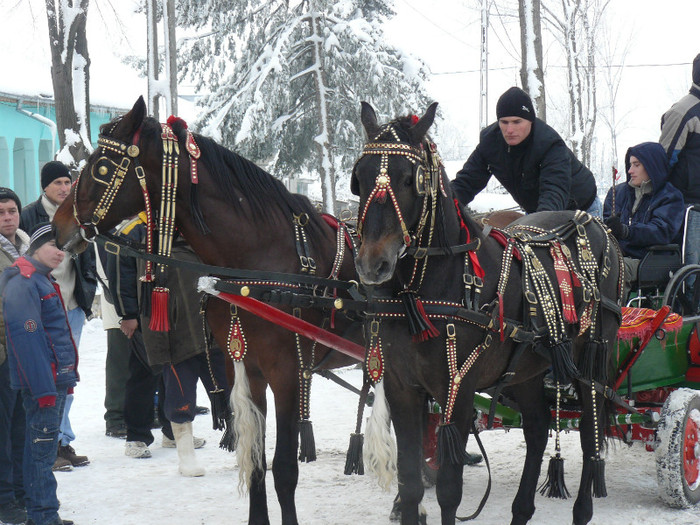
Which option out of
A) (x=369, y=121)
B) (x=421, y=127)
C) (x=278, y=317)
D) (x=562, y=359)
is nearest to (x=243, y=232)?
(x=278, y=317)

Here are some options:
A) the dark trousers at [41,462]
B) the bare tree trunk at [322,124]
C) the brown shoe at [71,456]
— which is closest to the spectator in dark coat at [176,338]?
the brown shoe at [71,456]

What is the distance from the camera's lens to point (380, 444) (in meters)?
4.30

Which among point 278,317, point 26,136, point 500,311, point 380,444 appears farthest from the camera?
point 26,136

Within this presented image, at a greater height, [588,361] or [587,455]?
[588,361]

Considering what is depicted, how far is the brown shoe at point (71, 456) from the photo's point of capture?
20.1 feet

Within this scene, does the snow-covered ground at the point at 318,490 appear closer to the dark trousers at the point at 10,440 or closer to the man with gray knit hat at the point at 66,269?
the man with gray knit hat at the point at 66,269

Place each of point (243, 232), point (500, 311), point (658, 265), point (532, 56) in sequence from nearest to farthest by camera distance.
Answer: point (500, 311) < point (243, 232) < point (658, 265) < point (532, 56)

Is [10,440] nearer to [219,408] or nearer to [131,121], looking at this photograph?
[219,408]

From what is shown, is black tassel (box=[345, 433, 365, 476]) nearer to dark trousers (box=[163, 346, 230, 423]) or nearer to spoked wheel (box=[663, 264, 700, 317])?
dark trousers (box=[163, 346, 230, 423])

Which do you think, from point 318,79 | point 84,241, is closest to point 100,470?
point 84,241

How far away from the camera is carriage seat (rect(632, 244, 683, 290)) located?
525 cm

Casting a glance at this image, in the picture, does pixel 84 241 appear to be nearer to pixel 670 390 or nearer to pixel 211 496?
pixel 211 496

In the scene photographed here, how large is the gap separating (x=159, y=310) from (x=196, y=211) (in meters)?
0.56

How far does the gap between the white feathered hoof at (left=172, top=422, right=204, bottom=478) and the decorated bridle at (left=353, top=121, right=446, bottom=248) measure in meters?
3.32
